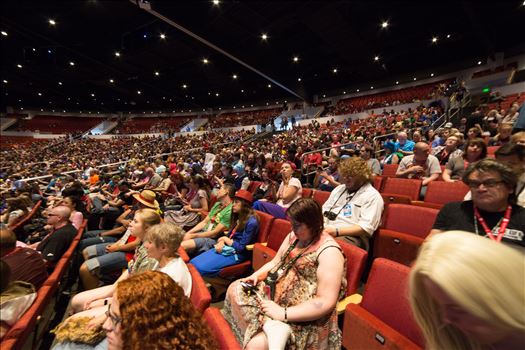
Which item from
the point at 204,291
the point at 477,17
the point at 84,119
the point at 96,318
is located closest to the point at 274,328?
the point at 204,291

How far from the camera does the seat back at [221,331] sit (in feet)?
3.53

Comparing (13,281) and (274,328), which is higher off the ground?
(13,281)

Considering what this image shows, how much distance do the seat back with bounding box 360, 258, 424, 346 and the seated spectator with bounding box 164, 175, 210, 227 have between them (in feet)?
9.97

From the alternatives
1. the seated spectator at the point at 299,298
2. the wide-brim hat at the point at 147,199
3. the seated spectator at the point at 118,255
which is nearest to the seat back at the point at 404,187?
the seated spectator at the point at 299,298

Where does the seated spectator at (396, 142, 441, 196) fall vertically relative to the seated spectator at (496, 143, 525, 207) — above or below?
below

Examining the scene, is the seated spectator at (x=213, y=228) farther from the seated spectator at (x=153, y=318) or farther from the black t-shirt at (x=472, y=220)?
the black t-shirt at (x=472, y=220)

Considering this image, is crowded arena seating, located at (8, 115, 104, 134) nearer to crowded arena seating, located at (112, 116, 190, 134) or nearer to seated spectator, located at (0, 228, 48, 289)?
crowded arena seating, located at (112, 116, 190, 134)

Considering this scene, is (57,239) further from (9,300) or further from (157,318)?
(157,318)

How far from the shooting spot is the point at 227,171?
236 inches

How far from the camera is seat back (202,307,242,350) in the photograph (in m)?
1.08

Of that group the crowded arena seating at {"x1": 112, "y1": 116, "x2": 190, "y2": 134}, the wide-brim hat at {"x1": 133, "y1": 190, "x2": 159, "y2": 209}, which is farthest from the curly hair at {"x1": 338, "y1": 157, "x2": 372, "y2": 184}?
the crowded arena seating at {"x1": 112, "y1": 116, "x2": 190, "y2": 134}

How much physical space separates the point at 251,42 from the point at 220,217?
13081 mm

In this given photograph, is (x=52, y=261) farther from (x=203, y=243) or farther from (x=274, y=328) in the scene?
(x=274, y=328)

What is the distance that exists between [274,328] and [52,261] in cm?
265
